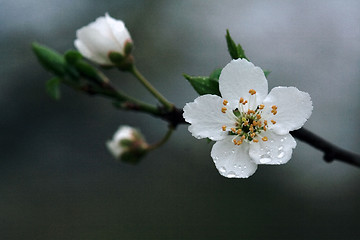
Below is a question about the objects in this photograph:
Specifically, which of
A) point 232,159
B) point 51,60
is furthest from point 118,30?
point 232,159

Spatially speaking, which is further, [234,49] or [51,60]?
[51,60]

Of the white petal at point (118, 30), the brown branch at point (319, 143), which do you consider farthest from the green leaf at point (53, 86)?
the brown branch at point (319, 143)

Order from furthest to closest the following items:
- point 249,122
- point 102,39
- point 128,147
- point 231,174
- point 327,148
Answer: point 128,147
point 102,39
point 327,148
point 249,122
point 231,174

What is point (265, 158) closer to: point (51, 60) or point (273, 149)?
point (273, 149)

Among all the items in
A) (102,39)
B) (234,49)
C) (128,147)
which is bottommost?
(128,147)

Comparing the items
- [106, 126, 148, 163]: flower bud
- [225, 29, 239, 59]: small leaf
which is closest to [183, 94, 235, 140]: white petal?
[225, 29, 239, 59]: small leaf

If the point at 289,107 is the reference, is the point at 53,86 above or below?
above

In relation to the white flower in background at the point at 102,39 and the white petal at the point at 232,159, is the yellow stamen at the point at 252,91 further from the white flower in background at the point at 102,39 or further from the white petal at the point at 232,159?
the white flower in background at the point at 102,39

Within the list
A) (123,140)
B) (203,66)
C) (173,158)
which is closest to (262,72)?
(123,140)
